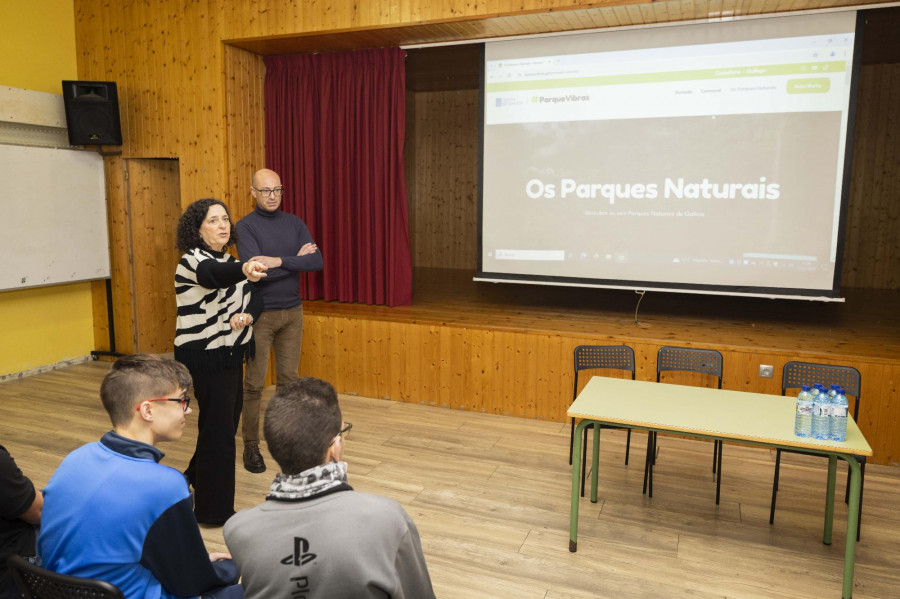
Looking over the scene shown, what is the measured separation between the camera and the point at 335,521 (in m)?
1.39

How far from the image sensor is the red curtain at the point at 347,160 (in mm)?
5801

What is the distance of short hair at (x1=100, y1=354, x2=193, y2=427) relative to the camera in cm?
174

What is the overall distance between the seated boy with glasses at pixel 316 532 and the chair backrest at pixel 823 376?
293cm

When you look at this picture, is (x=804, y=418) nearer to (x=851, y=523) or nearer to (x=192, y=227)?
(x=851, y=523)

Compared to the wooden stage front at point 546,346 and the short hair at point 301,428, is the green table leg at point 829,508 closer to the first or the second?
the wooden stage front at point 546,346

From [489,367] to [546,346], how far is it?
50 centimetres

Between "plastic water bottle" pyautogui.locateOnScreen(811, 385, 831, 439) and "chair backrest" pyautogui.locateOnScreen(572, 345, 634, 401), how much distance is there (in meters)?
1.42

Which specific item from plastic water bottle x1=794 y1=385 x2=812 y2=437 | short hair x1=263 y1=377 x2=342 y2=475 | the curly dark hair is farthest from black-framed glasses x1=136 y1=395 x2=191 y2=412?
plastic water bottle x1=794 y1=385 x2=812 y2=437

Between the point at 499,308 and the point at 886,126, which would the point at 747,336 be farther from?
the point at 886,126

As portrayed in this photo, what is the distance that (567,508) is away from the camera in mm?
3592


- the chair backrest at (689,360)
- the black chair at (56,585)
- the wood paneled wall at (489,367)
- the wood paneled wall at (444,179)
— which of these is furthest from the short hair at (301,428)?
the wood paneled wall at (444,179)

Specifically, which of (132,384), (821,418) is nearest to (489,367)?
(821,418)

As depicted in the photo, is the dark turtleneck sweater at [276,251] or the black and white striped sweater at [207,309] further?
the dark turtleneck sweater at [276,251]

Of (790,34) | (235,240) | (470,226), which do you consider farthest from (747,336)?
(470,226)
